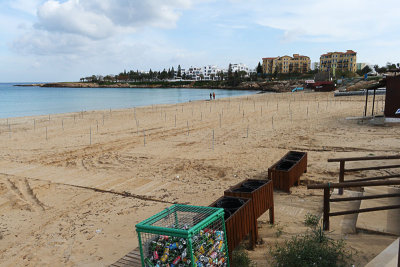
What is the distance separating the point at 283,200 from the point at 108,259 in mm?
4361

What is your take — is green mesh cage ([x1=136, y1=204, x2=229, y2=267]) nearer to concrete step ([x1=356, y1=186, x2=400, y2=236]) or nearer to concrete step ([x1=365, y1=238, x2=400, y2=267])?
concrete step ([x1=365, y1=238, x2=400, y2=267])

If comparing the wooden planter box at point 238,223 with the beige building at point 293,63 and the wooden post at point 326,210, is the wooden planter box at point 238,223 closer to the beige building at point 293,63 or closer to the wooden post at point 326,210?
the wooden post at point 326,210

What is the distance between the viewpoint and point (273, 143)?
46.3ft

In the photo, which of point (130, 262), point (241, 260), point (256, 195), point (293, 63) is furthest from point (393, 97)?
point (293, 63)

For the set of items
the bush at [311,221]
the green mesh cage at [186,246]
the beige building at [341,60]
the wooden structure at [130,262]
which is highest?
the beige building at [341,60]

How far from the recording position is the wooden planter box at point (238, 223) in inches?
179

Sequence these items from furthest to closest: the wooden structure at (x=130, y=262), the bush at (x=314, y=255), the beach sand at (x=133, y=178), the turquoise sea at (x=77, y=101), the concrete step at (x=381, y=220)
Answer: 1. the turquoise sea at (x=77, y=101)
2. the beach sand at (x=133, y=178)
3. the concrete step at (x=381, y=220)
4. the wooden structure at (x=130, y=262)
5. the bush at (x=314, y=255)

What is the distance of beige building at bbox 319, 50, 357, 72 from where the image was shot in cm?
12743

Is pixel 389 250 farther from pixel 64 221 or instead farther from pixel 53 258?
pixel 64 221

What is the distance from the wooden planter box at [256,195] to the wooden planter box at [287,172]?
1.83m

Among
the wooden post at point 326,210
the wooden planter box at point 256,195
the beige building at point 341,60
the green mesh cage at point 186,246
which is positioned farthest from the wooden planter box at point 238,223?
the beige building at point 341,60

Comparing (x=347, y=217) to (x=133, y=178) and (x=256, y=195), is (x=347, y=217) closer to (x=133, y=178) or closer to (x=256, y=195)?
(x=256, y=195)

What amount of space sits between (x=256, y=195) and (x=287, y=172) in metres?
2.60

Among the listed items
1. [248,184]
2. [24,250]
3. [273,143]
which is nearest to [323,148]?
[273,143]
